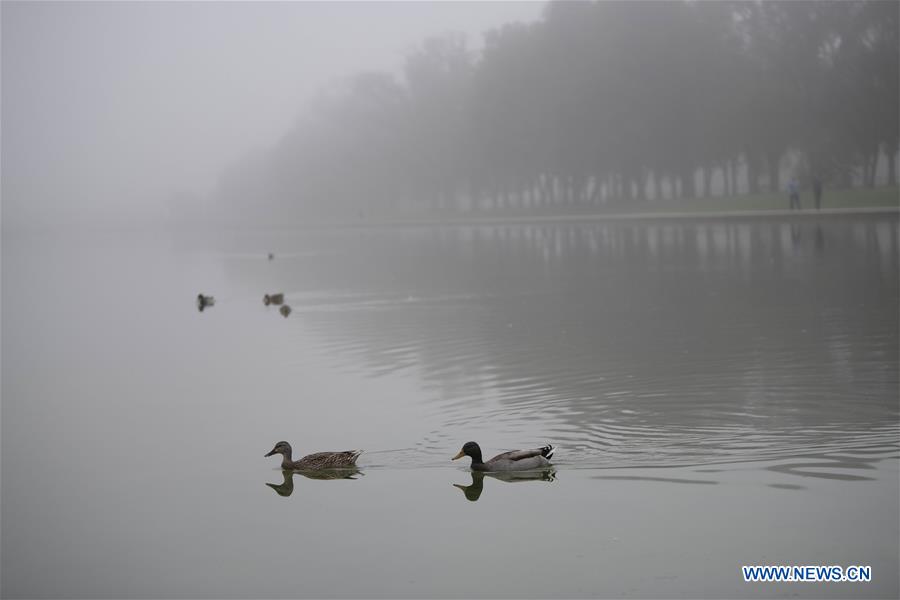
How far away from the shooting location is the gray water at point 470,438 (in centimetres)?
850

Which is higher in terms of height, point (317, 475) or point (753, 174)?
point (753, 174)

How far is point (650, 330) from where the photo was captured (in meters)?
19.5

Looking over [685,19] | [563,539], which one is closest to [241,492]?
[563,539]

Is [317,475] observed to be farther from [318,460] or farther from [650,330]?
[650,330]

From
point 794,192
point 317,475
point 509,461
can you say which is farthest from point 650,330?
point 794,192

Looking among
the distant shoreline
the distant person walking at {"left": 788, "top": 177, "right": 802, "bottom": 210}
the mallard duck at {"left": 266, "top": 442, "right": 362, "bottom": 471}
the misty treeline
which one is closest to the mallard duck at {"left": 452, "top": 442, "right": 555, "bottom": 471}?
the mallard duck at {"left": 266, "top": 442, "right": 362, "bottom": 471}

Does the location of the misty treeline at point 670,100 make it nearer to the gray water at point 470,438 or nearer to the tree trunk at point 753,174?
the tree trunk at point 753,174

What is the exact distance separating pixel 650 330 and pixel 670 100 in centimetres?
5395

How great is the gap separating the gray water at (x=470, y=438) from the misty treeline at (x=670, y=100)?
36.1 m

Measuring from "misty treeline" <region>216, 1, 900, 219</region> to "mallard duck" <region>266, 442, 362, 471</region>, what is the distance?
51879 mm

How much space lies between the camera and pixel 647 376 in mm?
15195

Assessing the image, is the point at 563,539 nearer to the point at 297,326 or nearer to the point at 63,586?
the point at 63,586

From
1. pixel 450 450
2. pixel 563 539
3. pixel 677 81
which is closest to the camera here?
pixel 563 539

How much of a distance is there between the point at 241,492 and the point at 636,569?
165 inches
